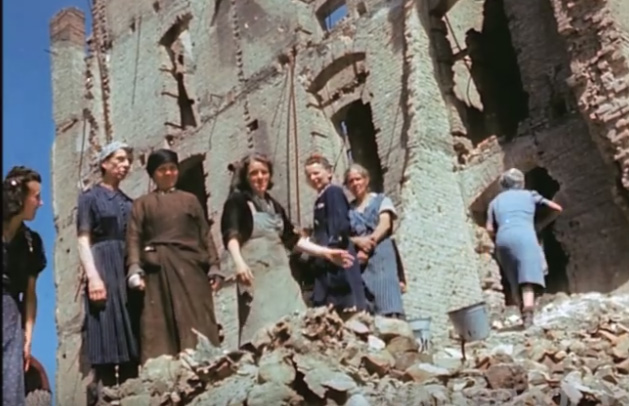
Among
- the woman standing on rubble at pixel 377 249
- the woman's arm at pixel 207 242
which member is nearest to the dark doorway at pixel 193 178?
the woman standing on rubble at pixel 377 249

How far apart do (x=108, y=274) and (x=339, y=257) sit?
1624 mm

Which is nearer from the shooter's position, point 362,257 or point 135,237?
point 135,237

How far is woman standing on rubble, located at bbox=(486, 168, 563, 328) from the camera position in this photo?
8719 millimetres

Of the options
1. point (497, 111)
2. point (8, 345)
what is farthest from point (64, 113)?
point (8, 345)

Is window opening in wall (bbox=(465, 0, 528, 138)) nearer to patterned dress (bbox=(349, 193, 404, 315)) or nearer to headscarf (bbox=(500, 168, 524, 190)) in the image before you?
headscarf (bbox=(500, 168, 524, 190))

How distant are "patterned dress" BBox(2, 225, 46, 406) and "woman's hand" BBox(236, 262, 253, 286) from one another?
152cm

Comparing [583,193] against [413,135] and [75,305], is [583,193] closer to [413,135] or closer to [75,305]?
[413,135]

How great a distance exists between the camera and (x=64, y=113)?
25.2 meters

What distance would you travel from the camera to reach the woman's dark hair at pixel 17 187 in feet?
16.2

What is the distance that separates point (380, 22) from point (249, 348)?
11.8 m

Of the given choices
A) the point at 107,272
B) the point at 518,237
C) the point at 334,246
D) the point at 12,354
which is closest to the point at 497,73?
the point at 518,237

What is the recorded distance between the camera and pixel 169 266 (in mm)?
6352

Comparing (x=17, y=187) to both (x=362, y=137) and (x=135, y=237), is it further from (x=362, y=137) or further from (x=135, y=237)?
(x=362, y=137)

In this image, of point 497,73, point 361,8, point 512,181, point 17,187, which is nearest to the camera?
point 17,187
